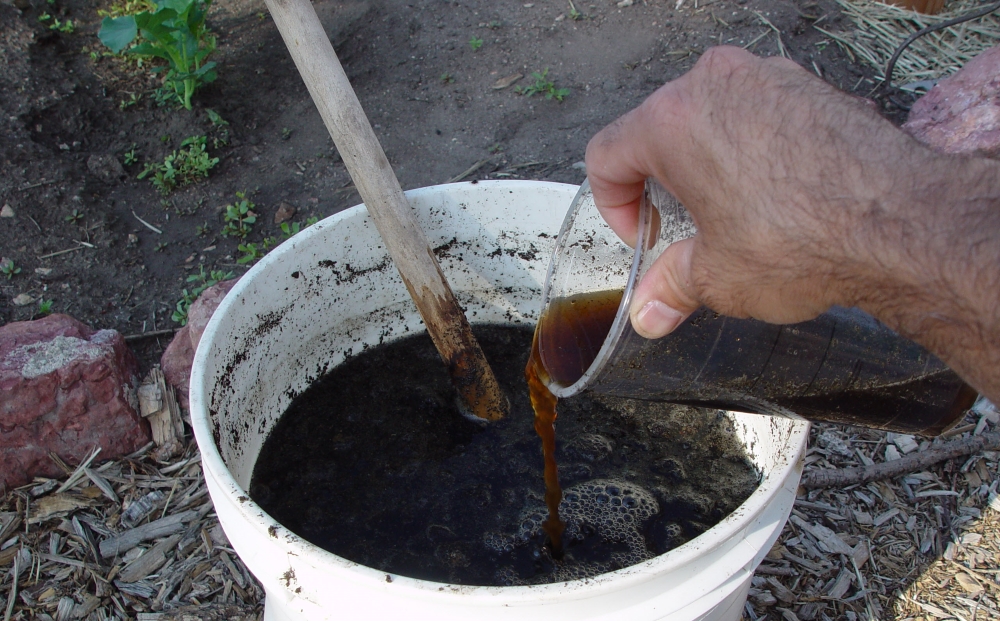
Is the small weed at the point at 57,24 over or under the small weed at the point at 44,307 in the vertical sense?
over

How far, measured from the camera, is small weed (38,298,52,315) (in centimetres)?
256

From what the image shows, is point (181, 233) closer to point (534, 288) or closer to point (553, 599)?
point (534, 288)

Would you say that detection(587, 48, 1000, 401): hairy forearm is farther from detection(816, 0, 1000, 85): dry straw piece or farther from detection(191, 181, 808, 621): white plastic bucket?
detection(816, 0, 1000, 85): dry straw piece

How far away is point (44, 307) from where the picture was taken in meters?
2.56

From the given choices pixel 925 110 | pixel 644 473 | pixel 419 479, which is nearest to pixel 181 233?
pixel 419 479

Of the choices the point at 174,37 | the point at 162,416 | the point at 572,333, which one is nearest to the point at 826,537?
the point at 572,333

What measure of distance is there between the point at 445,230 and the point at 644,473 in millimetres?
765

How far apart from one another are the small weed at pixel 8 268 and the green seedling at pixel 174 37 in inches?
36.8

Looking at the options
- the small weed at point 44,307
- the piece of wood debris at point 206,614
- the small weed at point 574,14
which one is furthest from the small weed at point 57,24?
the piece of wood debris at point 206,614

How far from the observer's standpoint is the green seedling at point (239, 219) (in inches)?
113

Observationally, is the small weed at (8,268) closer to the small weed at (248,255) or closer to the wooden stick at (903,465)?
the small weed at (248,255)

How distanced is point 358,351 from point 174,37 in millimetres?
1915

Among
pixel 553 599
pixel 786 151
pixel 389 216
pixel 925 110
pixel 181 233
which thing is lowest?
pixel 925 110

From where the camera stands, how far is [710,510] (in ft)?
5.10
